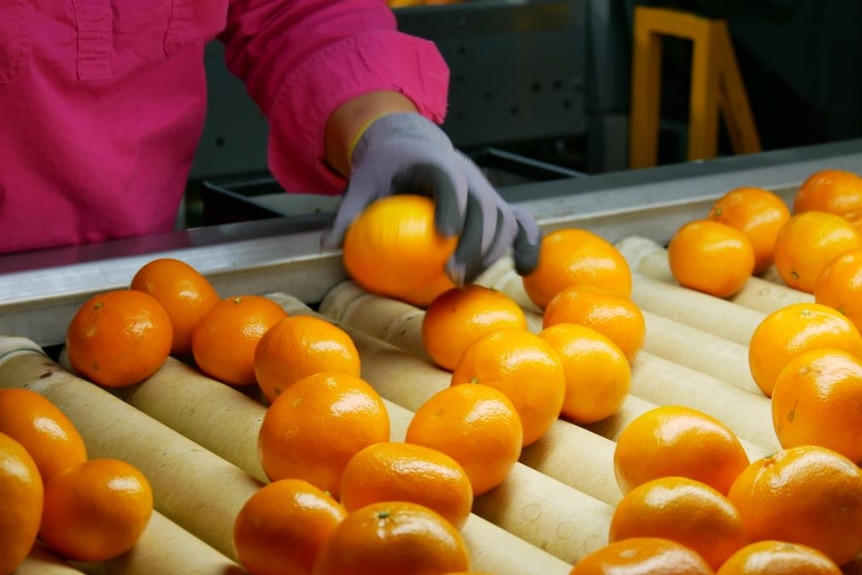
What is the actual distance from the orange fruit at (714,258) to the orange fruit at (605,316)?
226mm

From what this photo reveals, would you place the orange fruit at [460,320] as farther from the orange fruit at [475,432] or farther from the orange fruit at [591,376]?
the orange fruit at [475,432]

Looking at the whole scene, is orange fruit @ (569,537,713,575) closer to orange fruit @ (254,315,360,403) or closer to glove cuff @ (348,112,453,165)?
orange fruit @ (254,315,360,403)

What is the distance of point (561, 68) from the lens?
3.31 meters

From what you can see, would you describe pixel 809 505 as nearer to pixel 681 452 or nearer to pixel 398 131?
pixel 681 452

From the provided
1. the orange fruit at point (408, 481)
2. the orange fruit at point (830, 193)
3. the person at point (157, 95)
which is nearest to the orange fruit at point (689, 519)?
the orange fruit at point (408, 481)

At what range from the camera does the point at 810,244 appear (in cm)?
160

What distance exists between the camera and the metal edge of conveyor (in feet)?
4.84

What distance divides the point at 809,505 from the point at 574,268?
61 centimetres

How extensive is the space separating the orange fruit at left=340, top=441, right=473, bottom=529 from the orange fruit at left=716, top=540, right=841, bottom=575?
23 centimetres

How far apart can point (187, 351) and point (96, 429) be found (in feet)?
0.80

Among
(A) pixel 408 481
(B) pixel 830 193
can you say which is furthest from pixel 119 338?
(B) pixel 830 193

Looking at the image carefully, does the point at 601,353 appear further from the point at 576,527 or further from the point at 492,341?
the point at 576,527

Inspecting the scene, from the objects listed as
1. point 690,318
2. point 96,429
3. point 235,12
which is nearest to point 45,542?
point 96,429

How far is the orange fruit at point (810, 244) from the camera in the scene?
1.60 m
